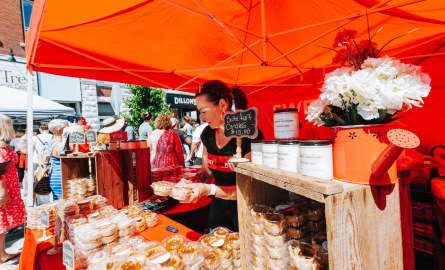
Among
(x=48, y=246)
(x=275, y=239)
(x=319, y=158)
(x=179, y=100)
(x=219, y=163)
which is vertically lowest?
(x=48, y=246)

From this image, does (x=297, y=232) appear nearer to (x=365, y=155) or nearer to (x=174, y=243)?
(x=365, y=155)

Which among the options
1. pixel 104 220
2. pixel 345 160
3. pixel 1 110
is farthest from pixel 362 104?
pixel 1 110

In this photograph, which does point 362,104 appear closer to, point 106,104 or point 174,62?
point 174,62

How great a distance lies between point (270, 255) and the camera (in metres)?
0.97

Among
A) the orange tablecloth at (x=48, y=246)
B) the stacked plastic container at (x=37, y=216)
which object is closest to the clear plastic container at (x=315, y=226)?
the orange tablecloth at (x=48, y=246)

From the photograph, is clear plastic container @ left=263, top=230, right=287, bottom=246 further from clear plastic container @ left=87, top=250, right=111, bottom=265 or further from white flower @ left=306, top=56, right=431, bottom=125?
clear plastic container @ left=87, top=250, right=111, bottom=265

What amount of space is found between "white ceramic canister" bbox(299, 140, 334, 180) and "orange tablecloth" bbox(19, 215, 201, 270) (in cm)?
126

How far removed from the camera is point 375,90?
23.6 inches

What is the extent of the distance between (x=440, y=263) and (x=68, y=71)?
3.33m

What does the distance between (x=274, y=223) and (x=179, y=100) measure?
9825 millimetres

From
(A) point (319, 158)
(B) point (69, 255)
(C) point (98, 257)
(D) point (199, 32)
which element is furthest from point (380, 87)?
(D) point (199, 32)

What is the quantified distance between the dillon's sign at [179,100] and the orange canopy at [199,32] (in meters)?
7.22

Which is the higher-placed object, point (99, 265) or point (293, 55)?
point (293, 55)

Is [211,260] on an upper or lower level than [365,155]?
lower
